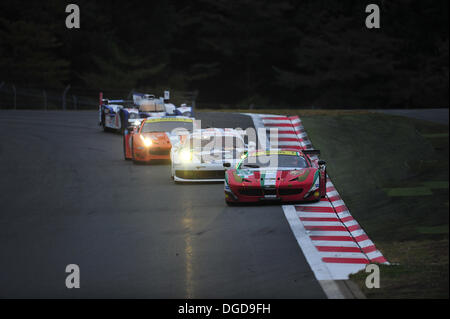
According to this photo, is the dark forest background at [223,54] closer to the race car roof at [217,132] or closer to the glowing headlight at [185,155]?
the race car roof at [217,132]

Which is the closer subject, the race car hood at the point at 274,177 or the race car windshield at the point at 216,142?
the race car hood at the point at 274,177

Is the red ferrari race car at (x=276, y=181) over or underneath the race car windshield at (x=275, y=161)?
underneath

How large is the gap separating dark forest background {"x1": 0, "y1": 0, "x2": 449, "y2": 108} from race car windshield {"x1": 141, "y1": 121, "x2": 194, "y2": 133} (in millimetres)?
35173

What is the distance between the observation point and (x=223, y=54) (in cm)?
7350

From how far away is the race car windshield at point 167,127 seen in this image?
23875mm

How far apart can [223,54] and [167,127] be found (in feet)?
164

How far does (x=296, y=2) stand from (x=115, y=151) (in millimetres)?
48616

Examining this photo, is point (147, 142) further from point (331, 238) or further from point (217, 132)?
point (331, 238)

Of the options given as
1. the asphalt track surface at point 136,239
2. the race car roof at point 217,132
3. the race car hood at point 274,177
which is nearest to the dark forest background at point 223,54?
the race car roof at point 217,132

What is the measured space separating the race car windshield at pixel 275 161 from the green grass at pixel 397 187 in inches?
56.0

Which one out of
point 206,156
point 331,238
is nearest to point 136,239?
point 331,238
